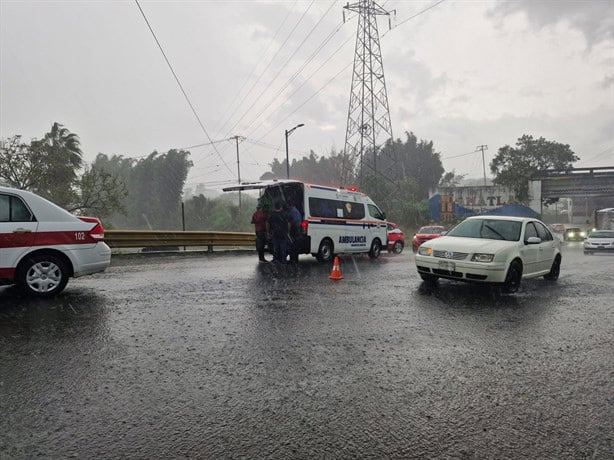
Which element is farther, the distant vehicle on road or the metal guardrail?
the distant vehicle on road

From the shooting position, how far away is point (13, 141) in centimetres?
2586

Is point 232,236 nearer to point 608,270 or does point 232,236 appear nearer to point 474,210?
point 608,270

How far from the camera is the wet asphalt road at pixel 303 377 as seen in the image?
2.78m

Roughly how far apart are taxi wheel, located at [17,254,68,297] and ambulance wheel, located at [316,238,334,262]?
7492mm

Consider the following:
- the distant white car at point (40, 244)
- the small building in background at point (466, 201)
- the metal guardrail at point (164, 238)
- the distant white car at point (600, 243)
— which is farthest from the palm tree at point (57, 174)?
the small building in background at point (466, 201)

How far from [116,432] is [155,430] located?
248 mm

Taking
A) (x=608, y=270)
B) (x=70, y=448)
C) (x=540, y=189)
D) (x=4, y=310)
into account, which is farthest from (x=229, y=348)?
(x=540, y=189)

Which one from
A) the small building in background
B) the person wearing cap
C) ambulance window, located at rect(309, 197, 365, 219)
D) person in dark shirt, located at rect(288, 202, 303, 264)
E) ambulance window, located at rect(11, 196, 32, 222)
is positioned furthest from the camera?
the small building in background

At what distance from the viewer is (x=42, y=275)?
22.8 ft

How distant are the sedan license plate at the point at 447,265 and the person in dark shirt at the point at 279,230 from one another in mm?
4829

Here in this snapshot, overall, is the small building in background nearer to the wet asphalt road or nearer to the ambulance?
the ambulance

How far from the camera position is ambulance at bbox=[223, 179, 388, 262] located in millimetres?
12688

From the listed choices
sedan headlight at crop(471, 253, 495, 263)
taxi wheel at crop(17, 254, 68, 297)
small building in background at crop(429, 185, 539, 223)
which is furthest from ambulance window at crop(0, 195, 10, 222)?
small building in background at crop(429, 185, 539, 223)

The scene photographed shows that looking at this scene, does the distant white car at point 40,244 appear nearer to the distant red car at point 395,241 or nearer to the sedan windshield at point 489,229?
the sedan windshield at point 489,229
